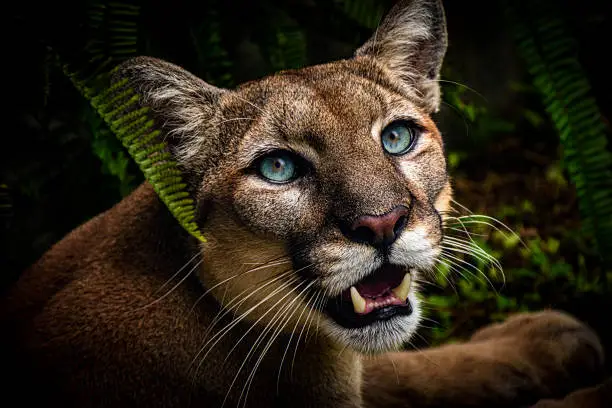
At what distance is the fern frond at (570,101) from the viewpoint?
301cm

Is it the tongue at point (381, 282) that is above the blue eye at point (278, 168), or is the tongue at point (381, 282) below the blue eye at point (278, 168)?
below

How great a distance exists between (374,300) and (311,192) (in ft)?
1.48

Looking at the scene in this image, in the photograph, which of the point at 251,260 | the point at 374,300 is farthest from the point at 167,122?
the point at 374,300

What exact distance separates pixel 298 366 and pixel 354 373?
29 cm

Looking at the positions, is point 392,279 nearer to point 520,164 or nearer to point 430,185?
point 430,185

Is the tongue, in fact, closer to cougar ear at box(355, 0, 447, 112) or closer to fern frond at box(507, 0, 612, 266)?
cougar ear at box(355, 0, 447, 112)

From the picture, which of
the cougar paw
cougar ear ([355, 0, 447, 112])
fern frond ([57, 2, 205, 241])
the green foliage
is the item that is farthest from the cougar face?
the cougar paw

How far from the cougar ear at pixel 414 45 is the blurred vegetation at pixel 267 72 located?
31 centimetres

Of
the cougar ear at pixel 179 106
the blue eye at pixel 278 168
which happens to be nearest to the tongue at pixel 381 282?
the blue eye at pixel 278 168

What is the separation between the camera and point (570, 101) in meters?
3.02

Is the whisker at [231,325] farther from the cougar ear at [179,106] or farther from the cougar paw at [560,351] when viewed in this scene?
the cougar paw at [560,351]

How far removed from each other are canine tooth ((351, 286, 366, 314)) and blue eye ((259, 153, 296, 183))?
0.48 m

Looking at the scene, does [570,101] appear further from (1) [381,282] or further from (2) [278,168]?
(2) [278,168]

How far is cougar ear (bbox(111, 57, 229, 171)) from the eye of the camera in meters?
2.64
